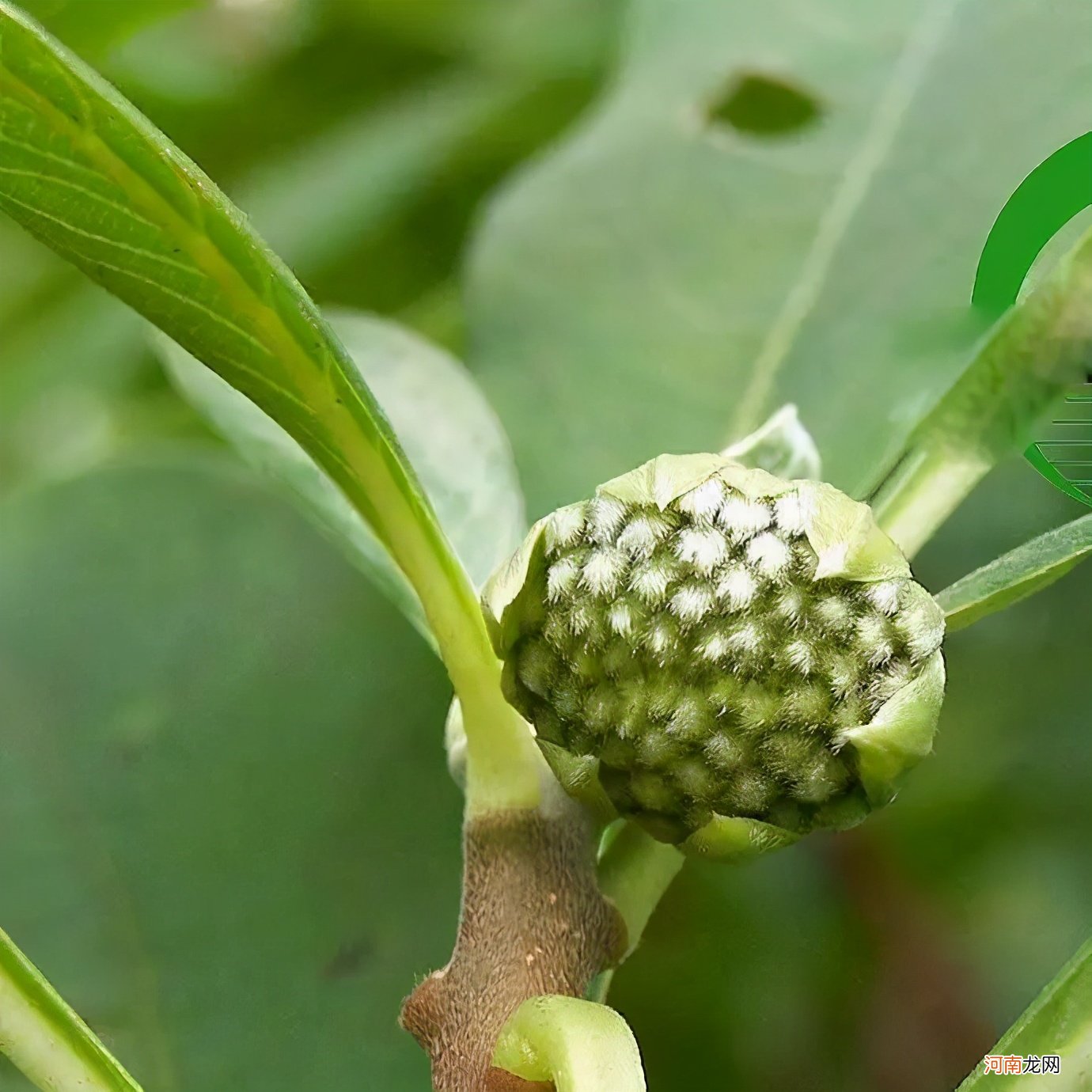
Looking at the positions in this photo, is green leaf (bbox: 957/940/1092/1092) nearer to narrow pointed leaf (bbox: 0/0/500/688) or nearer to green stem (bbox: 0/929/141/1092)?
narrow pointed leaf (bbox: 0/0/500/688)

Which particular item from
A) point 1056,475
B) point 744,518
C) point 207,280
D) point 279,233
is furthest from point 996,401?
point 279,233

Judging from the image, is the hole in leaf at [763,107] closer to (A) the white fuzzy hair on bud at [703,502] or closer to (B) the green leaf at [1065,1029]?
(A) the white fuzzy hair on bud at [703,502]

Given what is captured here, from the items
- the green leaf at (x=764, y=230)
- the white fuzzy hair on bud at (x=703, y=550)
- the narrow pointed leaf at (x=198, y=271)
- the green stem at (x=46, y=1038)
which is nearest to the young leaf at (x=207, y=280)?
the narrow pointed leaf at (x=198, y=271)

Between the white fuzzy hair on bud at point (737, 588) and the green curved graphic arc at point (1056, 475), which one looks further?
the green curved graphic arc at point (1056, 475)

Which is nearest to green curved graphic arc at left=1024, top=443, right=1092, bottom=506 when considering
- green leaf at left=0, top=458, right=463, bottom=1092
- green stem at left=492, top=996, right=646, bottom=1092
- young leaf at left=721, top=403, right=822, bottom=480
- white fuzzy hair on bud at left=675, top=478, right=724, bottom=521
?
young leaf at left=721, top=403, right=822, bottom=480

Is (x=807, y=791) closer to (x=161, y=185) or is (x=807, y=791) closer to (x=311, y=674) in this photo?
(x=161, y=185)

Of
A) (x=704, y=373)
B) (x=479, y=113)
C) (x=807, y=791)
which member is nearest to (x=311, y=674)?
(x=704, y=373)

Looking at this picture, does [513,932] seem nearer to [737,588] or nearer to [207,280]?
[737,588]
